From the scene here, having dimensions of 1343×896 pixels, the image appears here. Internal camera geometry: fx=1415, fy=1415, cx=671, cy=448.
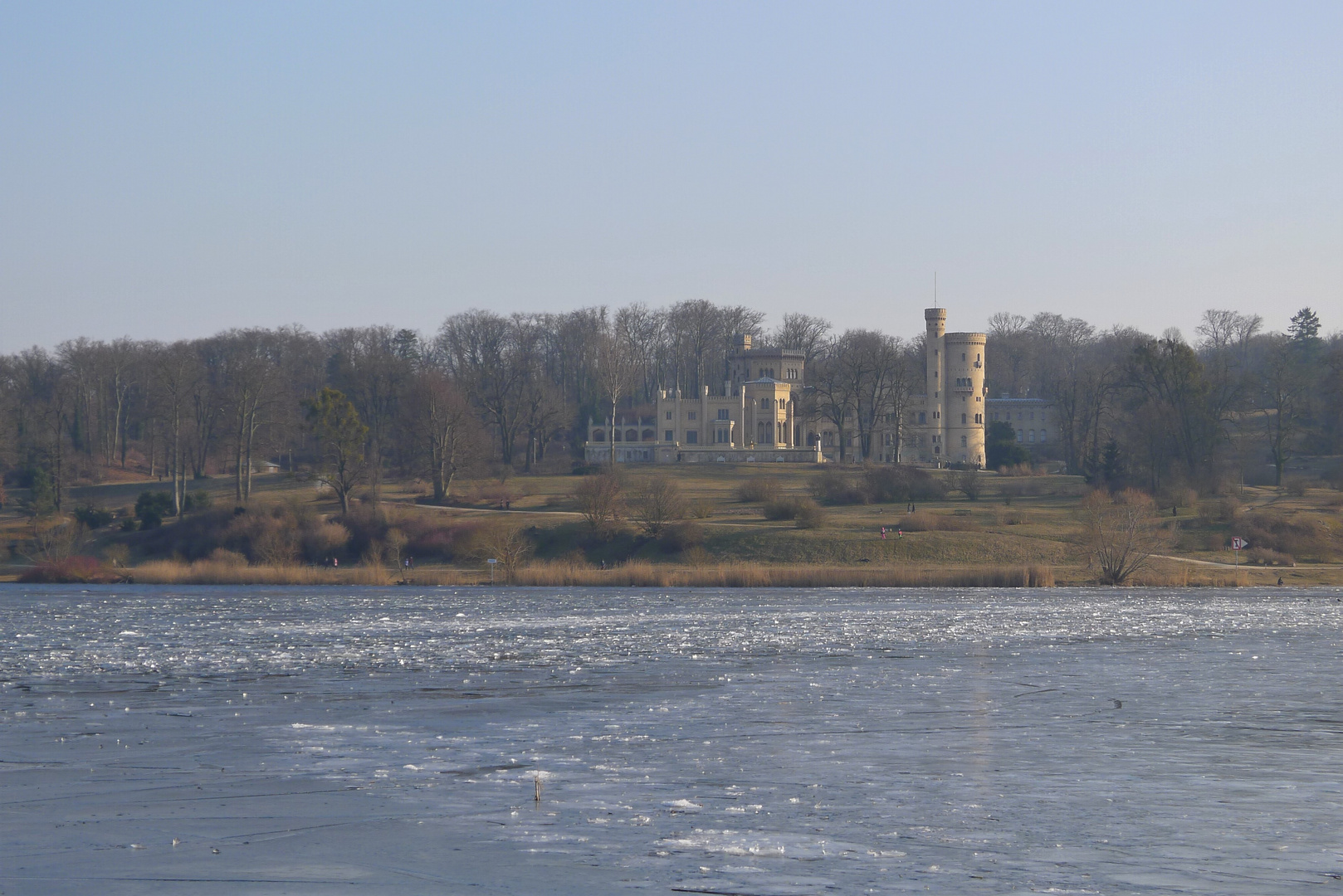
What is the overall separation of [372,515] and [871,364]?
55665 mm

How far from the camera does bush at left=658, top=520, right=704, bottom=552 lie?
58125mm

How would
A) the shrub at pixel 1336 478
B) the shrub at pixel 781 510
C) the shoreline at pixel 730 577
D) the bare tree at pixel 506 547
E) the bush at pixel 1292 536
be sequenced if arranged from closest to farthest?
the shoreline at pixel 730 577, the bare tree at pixel 506 547, the bush at pixel 1292 536, the shrub at pixel 781 510, the shrub at pixel 1336 478

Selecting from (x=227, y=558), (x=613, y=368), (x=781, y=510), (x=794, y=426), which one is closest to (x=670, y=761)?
(x=227, y=558)

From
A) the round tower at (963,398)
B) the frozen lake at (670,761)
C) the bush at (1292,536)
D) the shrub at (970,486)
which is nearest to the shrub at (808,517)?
the shrub at (970,486)

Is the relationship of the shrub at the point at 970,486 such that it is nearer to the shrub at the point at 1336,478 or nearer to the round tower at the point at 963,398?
the shrub at the point at 1336,478

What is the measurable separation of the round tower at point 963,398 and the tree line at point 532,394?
347 centimetres

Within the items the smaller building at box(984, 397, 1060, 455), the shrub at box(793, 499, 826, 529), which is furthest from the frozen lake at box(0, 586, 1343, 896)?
the smaller building at box(984, 397, 1060, 455)

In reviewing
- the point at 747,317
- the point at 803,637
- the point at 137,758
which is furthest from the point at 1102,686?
the point at 747,317

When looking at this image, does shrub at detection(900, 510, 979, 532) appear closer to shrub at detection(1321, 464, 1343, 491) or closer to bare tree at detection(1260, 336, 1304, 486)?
shrub at detection(1321, 464, 1343, 491)

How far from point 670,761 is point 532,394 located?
91.4 m

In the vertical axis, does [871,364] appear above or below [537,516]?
above

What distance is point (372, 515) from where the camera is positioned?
206ft

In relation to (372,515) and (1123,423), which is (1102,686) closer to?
(372,515)

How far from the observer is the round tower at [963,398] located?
115m
